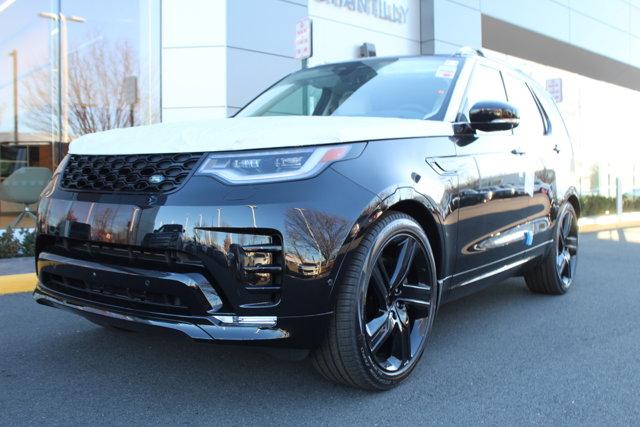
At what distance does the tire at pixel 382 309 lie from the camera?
251cm

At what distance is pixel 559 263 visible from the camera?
5.00 meters

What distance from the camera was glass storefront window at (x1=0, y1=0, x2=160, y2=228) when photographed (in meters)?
9.02

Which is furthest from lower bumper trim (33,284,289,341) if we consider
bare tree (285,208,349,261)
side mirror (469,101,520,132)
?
side mirror (469,101,520,132)

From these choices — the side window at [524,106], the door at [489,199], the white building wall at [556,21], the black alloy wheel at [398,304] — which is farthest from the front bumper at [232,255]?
the white building wall at [556,21]

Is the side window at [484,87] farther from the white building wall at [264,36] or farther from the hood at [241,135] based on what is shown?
the white building wall at [264,36]

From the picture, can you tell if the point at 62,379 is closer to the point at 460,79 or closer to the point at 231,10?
the point at 460,79

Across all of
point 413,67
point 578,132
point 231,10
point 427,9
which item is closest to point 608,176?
point 578,132

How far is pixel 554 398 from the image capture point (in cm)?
279

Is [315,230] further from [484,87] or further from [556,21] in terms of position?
[556,21]

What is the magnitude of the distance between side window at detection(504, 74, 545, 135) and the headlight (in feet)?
7.33

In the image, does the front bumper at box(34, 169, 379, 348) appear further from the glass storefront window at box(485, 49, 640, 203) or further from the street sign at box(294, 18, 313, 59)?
the glass storefront window at box(485, 49, 640, 203)

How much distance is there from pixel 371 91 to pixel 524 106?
157 centimetres

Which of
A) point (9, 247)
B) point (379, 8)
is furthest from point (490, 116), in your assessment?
point (379, 8)

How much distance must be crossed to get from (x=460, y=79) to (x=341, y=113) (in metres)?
0.78
